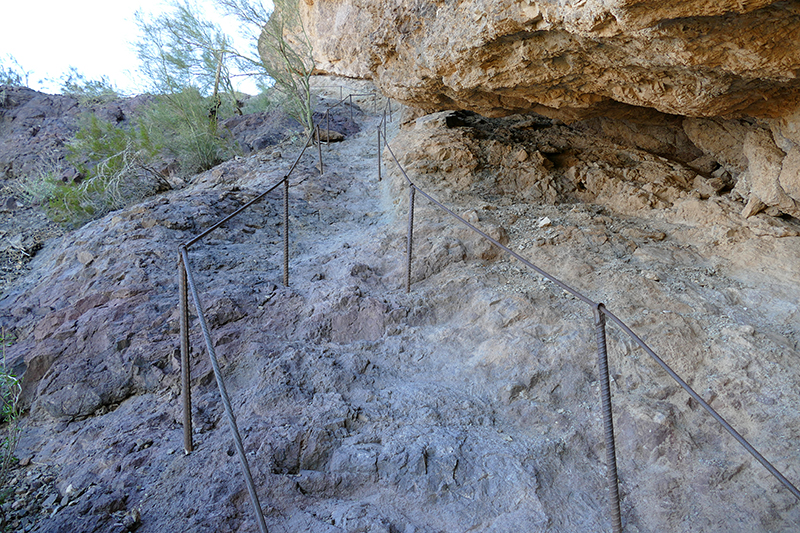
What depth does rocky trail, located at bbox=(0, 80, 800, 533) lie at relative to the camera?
232 cm

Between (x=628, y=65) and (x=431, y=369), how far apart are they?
2904 mm

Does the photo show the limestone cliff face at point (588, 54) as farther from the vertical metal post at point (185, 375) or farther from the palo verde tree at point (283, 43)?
the palo verde tree at point (283, 43)

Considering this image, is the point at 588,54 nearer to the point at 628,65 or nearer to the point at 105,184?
the point at 628,65

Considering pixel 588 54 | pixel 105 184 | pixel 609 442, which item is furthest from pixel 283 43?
pixel 609 442

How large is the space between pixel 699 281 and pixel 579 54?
7.04 feet

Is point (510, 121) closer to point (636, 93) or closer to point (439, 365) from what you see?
point (636, 93)

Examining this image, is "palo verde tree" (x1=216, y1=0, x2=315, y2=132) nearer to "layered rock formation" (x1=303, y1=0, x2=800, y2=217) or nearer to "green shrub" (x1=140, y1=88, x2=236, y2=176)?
"green shrub" (x1=140, y1=88, x2=236, y2=176)

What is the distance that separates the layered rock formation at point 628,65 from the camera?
8.74 feet

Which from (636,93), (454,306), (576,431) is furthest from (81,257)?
(636,93)

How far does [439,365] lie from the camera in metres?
3.40

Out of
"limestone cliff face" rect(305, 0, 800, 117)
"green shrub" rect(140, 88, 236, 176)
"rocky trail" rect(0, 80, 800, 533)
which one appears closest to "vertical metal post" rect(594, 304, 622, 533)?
"rocky trail" rect(0, 80, 800, 533)

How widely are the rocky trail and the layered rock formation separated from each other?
49 cm

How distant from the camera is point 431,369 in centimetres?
338

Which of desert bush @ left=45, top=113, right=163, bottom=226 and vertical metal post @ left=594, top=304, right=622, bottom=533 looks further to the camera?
desert bush @ left=45, top=113, right=163, bottom=226
